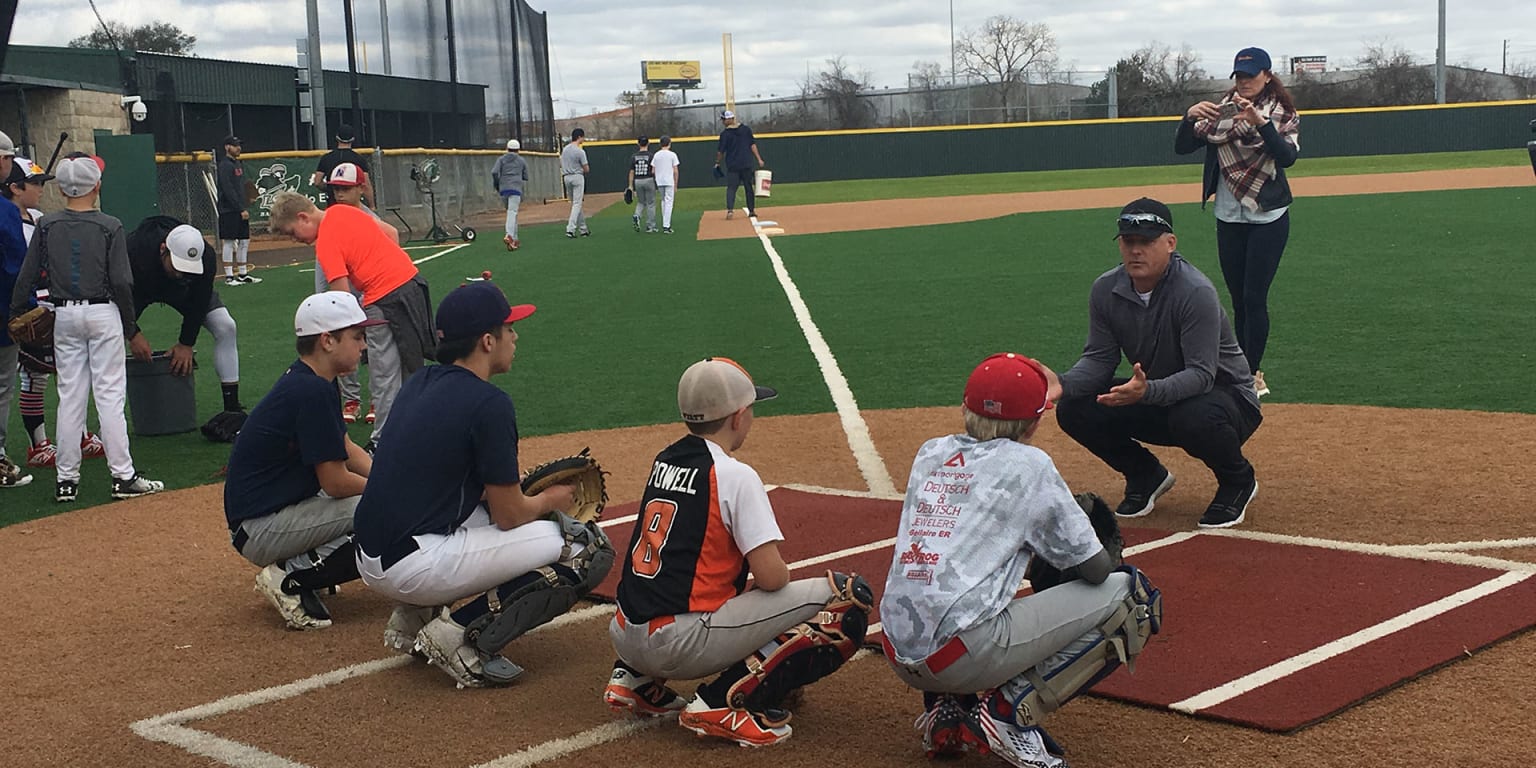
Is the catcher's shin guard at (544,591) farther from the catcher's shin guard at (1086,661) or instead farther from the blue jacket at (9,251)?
the blue jacket at (9,251)

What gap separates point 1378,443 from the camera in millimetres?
7711

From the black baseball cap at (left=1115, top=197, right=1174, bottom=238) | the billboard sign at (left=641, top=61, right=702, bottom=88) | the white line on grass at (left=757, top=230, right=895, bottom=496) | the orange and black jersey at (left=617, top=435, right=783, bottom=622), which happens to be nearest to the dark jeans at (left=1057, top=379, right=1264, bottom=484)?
the black baseball cap at (left=1115, top=197, right=1174, bottom=238)

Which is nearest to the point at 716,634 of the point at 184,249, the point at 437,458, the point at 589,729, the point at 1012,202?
the point at 589,729

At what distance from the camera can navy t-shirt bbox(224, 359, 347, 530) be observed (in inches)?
210

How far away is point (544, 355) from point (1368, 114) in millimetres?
45191

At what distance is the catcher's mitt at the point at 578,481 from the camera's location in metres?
5.42

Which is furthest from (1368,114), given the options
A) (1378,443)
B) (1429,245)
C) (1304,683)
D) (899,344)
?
(1304,683)

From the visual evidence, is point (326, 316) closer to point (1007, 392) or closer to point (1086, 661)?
point (1007, 392)

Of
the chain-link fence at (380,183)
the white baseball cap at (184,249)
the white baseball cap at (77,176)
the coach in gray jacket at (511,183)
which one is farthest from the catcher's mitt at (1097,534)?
the coach in gray jacket at (511,183)

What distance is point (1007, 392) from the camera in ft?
12.8

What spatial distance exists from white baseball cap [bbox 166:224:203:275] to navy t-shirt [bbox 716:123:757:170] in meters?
20.1

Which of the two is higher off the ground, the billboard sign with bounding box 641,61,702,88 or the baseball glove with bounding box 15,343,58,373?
the billboard sign with bounding box 641,61,702,88

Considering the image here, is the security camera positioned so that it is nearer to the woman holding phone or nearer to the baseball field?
the baseball field

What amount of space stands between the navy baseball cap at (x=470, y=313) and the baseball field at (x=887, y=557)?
1.22 metres
